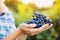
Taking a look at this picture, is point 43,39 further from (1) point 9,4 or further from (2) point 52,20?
(1) point 9,4

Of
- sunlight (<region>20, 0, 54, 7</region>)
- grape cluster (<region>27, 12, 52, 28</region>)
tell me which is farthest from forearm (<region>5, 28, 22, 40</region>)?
sunlight (<region>20, 0, 54, 7</region>)

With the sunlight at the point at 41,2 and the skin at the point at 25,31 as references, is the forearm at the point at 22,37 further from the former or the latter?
the sunlight at the point at 41,2

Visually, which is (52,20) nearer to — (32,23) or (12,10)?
(32,23)

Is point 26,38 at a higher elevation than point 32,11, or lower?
lower

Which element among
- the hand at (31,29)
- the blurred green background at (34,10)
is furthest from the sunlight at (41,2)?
the hand at (31,29)

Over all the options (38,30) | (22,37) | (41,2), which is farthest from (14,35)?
(41,2)

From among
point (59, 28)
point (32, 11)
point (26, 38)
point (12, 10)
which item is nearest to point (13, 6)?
point (12, 10)

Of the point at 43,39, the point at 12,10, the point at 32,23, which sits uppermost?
the point at 12,10
